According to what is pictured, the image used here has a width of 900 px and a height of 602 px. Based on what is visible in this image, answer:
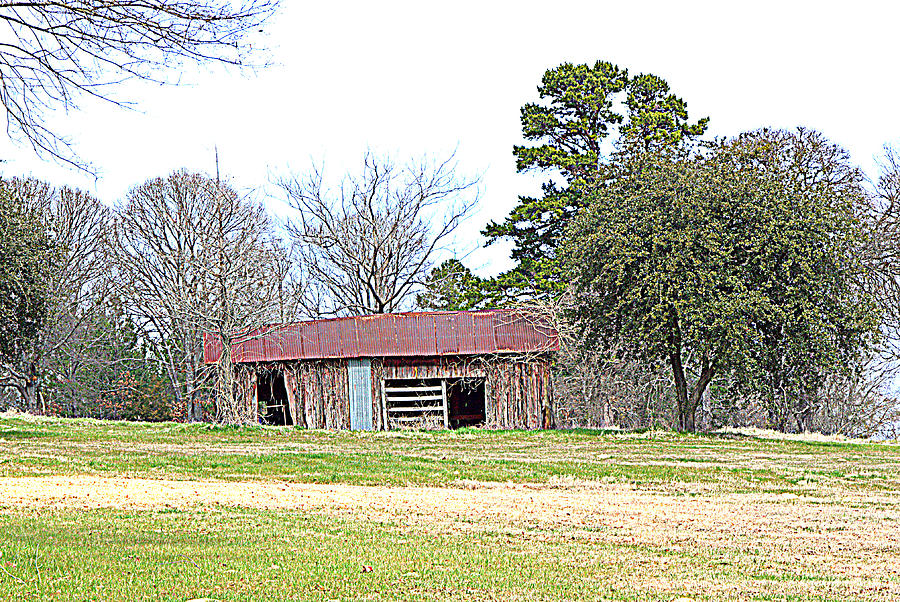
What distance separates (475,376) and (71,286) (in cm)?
2239

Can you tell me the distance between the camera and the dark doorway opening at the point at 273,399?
32.1 m

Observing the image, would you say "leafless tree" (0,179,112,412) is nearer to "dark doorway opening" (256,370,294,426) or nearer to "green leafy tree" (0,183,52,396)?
"dark doorway opening" (256,370,294,426)

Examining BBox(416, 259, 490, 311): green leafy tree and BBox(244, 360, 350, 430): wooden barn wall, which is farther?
BBox(416, 259, 490, 311): green leafy tree

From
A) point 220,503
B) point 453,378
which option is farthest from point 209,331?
point 220,503

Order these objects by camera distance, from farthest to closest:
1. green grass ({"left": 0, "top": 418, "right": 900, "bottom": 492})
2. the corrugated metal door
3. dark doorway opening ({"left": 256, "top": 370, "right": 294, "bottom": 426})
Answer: dark doorway opening ({"left": 256, "top": 370, "right": 294, "bottom": 426})
the corrugated metal door
green grass ({"left": 0, "top": 418, "right": 900, "bottom": 492})

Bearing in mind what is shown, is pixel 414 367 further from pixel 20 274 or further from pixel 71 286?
pixel 71 286

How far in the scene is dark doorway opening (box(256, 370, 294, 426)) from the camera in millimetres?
32125

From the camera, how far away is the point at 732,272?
25172mm

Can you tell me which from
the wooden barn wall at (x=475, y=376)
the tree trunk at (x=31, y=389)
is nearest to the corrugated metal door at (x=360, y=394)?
the wooden barn wall at (x=475, y=376)

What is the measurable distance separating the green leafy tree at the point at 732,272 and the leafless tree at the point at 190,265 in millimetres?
12788

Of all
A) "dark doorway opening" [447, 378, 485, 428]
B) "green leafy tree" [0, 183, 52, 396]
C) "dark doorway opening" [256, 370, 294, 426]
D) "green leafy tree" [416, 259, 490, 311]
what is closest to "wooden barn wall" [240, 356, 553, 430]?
"dark doorway opening" [256, 370, 294, 426]

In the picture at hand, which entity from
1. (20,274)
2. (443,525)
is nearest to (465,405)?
(20,274)

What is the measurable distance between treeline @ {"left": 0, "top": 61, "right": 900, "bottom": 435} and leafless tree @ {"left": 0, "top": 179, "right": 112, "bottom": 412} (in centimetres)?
10

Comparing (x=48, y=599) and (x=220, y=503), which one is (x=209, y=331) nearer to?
(x=220, y=503)
